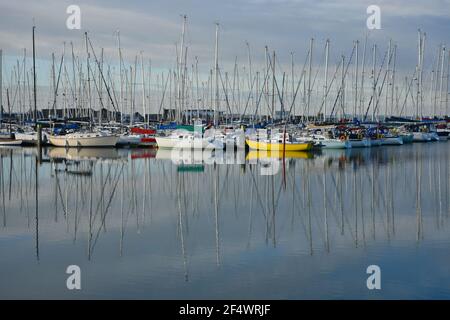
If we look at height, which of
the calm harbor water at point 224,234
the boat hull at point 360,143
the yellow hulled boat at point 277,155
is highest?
the boat hull at point 360,143

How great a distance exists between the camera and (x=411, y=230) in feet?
60.5

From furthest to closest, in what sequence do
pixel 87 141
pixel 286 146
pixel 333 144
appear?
pixel 333 144 < pixel 87 141 < pixel 286 146

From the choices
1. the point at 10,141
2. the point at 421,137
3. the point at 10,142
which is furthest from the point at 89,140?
the point at 421,137

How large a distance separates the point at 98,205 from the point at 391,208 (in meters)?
10.1

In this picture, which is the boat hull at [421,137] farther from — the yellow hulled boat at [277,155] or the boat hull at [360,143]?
the yellow hulled boat at [277,155]

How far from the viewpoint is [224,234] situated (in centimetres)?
1766

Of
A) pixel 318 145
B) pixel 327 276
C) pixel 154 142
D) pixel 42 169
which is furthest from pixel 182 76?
pixel 327 276

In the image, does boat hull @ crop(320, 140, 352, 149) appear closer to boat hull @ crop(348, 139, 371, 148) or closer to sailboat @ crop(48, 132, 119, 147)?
boat hull @ crop(348, 139, 371, 148)

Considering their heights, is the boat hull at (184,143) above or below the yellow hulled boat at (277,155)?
above

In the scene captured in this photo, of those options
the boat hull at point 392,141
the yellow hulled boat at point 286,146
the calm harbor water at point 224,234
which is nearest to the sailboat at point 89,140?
the yellow hulled boat at point 286,146

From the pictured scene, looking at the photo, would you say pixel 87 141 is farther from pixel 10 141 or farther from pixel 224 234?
pixel 224 234

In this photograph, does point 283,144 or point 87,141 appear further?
point 87,141

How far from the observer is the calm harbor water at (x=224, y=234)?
12.5 metres
